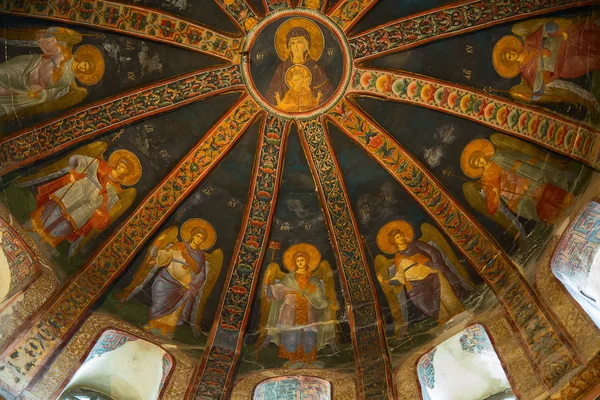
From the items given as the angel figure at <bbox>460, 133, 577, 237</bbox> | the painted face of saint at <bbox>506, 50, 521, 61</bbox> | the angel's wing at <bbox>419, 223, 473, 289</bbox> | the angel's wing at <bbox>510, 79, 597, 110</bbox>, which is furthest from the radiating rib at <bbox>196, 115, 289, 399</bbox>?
the angel's wing at <bbox>510, 79, 597, 110</bbox>

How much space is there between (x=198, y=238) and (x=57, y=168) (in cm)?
288

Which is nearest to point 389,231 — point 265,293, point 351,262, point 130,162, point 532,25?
point 351,262

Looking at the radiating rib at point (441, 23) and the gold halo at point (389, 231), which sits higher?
the radiating rib at point (441, 23)

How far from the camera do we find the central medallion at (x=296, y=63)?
563 inches

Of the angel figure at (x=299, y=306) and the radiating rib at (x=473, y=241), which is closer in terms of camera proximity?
the radiating rib at (x=473, y=241)

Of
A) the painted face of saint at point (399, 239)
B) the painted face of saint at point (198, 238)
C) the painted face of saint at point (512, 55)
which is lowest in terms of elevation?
the painted face of saint at point (198, 238)

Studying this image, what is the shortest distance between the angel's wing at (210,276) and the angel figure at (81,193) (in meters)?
1.85

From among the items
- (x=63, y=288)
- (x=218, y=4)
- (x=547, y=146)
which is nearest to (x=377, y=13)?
(x=218, y=4)

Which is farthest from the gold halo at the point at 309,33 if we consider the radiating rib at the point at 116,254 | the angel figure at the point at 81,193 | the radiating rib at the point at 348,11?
the angel figure at the point at 81,193

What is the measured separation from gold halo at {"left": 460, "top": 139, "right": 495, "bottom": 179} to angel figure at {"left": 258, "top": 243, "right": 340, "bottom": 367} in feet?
10.3

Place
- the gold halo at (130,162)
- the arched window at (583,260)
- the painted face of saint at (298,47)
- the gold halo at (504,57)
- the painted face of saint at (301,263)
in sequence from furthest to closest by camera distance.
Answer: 1. the painted face of saint at (301,263)
2. the painted face of saint at (298,47)
3. the gold halo at (130,162)
4. the gold halo at (504,57)
5. the arched window at (583,260)

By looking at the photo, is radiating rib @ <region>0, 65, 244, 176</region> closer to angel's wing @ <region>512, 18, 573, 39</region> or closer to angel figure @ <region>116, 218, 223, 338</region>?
angel figure @ <region>116, 218, 223, 338</region>

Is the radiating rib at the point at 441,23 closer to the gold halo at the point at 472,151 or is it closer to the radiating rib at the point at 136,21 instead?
the gold halo at the point at 472,151

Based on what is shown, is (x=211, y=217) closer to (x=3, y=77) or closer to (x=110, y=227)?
(x=110, y=227)
